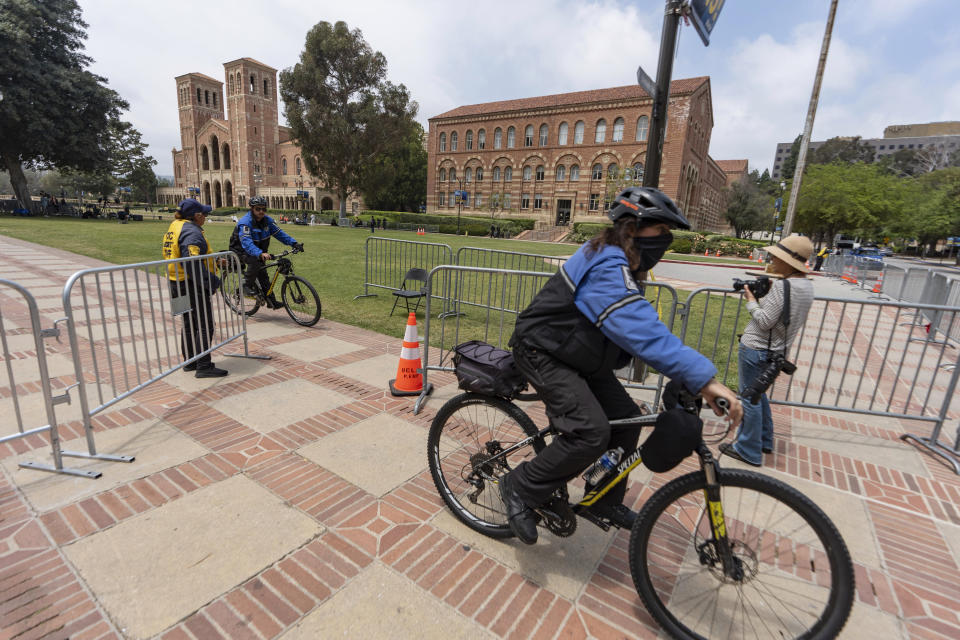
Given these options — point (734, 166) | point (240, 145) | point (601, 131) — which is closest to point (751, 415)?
point (601, 131)

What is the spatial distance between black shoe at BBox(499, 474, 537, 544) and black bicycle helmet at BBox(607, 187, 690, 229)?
4.78 feet

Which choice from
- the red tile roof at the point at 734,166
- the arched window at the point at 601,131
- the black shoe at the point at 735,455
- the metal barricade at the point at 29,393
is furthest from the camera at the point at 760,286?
the red tile roof at the point at 734,166

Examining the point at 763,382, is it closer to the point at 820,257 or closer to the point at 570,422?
the point at 570,422

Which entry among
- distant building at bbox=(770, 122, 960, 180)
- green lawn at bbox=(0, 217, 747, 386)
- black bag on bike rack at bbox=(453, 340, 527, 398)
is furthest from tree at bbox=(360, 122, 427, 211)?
distant building at bbox=(770, 122, 960, 180)

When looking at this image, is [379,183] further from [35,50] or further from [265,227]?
[265,227]

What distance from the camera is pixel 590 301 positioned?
192cm

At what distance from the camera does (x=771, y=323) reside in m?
3.38

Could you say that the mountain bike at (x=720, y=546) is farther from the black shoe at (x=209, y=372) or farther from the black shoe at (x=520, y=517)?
the black shoe at (x=209, y=372)

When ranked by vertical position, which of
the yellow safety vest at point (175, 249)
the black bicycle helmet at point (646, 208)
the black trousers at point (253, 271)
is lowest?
the black trousers at point (253, 271)

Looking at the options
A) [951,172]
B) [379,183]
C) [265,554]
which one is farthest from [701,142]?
[265,554]

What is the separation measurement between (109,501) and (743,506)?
3500mm

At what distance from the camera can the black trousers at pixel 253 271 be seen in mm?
6831

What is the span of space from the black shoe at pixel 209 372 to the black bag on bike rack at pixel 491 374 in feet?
11.3

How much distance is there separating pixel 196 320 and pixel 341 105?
41.2 meters
